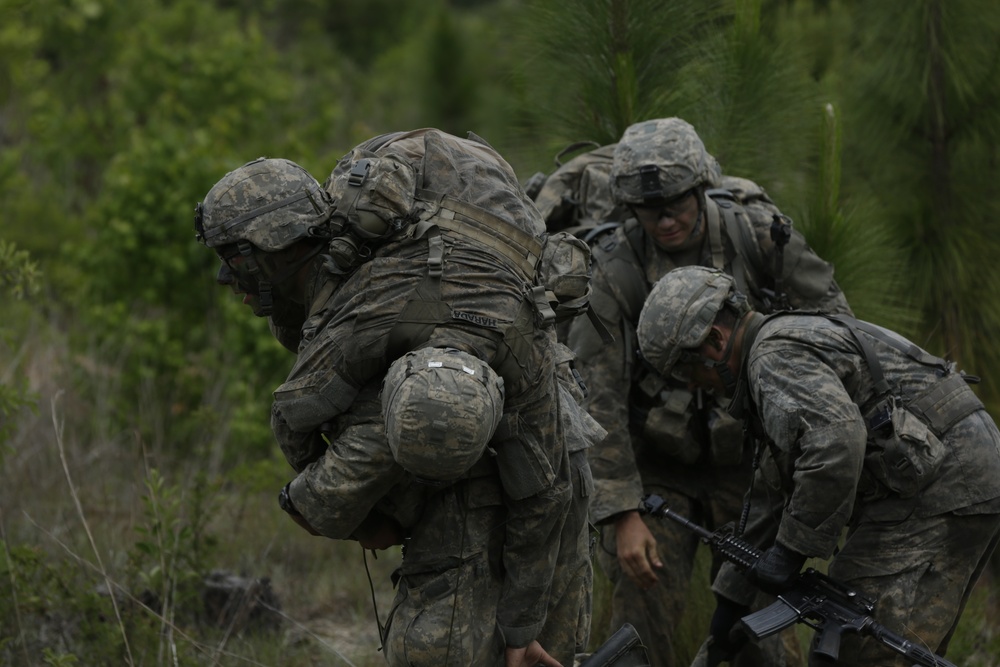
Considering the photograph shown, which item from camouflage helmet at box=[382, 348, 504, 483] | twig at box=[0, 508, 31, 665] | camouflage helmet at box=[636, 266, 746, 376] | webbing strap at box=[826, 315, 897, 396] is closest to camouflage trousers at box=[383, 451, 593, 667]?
camouflage helmet at box=[382, 348, 504, 483]

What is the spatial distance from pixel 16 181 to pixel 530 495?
6.43 m

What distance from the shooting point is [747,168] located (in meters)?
5.26

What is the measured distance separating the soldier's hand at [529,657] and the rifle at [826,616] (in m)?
0.59

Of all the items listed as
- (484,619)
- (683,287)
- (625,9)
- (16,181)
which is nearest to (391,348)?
(484,619)

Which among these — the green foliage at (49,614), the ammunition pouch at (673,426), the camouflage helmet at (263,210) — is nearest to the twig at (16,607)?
the green foliage at (49,614)

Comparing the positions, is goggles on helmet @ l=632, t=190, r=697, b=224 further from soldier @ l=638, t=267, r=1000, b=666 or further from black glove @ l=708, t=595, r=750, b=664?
black glove @ l=708, t=595, r=750, b=664

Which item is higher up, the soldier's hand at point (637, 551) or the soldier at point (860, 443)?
the soldier at point (860, 443)

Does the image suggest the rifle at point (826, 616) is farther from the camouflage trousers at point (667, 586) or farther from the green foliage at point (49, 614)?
the green foliage at point (49, 614)

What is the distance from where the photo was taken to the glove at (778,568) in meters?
3.64

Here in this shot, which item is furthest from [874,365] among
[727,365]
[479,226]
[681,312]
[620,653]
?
[479,226]

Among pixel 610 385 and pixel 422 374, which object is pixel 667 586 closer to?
pixel 610 385

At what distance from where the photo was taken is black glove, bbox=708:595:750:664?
13.2 feet

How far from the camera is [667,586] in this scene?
4449 mm

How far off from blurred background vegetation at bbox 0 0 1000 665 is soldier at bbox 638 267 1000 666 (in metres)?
1.20
